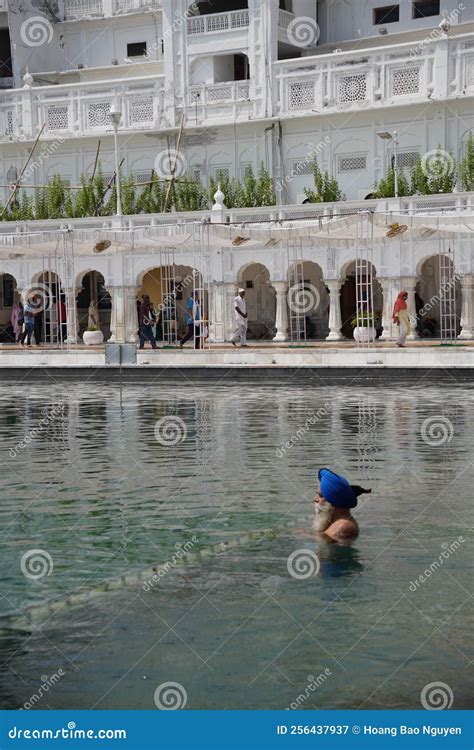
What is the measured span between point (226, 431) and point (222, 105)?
27749 millimetres

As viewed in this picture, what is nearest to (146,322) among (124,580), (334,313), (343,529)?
(334,313)

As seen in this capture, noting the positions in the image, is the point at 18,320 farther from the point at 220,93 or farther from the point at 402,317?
the point at 402,317

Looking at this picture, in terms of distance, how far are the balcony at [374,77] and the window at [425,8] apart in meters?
5.12

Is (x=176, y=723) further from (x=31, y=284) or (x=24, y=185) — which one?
(x=24, y=185)

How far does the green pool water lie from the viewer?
7027 mm

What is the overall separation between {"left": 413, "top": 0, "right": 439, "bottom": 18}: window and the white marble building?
5cm

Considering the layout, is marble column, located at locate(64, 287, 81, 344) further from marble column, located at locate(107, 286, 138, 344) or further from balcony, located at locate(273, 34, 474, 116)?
balcony, located at locate(273, 34, 474, 116)

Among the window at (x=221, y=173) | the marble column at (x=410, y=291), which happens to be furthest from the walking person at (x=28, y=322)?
the marble column at (x=410, y=291)

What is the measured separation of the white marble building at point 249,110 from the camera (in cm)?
3709

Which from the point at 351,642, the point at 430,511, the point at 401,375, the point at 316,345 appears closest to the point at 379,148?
the point at 316,345

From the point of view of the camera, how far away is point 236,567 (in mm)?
9289

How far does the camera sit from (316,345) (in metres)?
32.2

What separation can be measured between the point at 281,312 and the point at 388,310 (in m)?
3.48

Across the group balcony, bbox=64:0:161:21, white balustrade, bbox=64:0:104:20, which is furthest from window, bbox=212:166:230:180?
white balustrade, bbox=64:0:104:20
